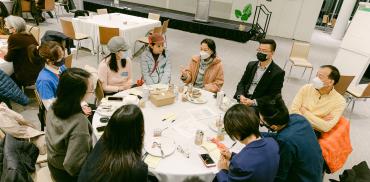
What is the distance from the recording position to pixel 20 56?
3660mm

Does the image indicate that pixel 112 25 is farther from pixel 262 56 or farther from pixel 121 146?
pixel 121 146

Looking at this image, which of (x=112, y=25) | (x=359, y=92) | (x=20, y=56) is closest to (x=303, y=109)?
(x=359, y=92)

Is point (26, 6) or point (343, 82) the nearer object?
point (343, 82)

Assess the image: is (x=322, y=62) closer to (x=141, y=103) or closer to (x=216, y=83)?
(x=216, y=83)

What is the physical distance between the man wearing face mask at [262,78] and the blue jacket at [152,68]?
1104 mm

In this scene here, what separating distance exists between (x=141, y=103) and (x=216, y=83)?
134 cm

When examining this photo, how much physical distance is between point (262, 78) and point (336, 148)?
1201 millimetres

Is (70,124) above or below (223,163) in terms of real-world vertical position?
above

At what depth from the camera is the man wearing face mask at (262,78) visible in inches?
128

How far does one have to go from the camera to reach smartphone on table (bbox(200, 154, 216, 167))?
6.45 ft

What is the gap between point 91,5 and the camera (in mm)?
11406

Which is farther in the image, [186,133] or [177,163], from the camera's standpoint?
[186,133]

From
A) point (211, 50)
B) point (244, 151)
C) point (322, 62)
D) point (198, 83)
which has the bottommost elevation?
point (322, 62)

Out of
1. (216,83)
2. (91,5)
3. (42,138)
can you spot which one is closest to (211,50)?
(216,83)
